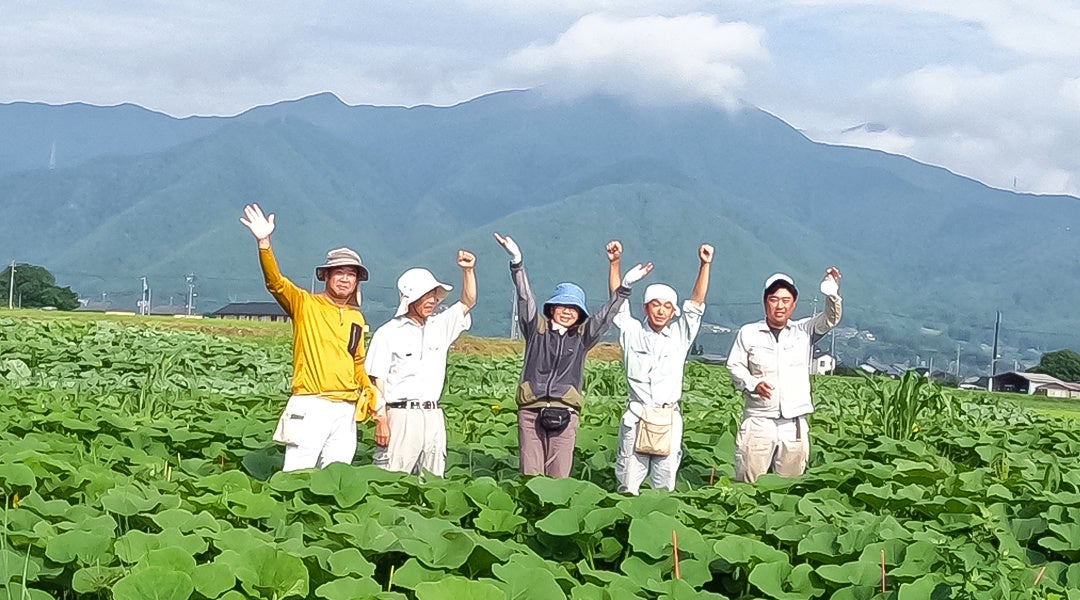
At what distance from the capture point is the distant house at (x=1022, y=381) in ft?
103

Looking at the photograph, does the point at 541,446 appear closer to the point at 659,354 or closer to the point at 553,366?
the point at 553,366

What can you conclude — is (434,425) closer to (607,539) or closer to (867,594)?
(607,539)

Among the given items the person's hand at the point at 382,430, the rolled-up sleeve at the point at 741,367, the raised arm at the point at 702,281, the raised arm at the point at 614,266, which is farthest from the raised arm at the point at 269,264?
the rolled-up sleeve at the point at 741,367

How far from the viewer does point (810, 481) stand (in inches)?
233

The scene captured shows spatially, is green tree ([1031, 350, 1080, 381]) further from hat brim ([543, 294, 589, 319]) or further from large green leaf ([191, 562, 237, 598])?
large green leaf ([191, 562, 237, 598])

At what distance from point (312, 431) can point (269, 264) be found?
0.79 m

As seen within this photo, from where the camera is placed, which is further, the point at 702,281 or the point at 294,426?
the point at 702,281

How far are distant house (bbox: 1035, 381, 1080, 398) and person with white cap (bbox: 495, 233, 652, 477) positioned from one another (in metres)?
23.9

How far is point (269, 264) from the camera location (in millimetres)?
5891

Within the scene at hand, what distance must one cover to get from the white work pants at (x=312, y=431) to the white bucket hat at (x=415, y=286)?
558 mm

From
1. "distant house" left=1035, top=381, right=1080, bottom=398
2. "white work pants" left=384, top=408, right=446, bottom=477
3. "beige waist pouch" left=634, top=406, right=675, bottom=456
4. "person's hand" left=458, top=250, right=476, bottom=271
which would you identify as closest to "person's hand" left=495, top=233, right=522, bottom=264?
"person's hand" left=458, top=250, right=476, bottom=271

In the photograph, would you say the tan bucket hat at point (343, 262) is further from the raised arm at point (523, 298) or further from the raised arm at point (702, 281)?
the raised arm at point (702, 281)

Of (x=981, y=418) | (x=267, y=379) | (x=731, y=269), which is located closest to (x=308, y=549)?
(x=981, y=418)

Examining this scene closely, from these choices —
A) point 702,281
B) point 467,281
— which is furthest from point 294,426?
point 702,281
